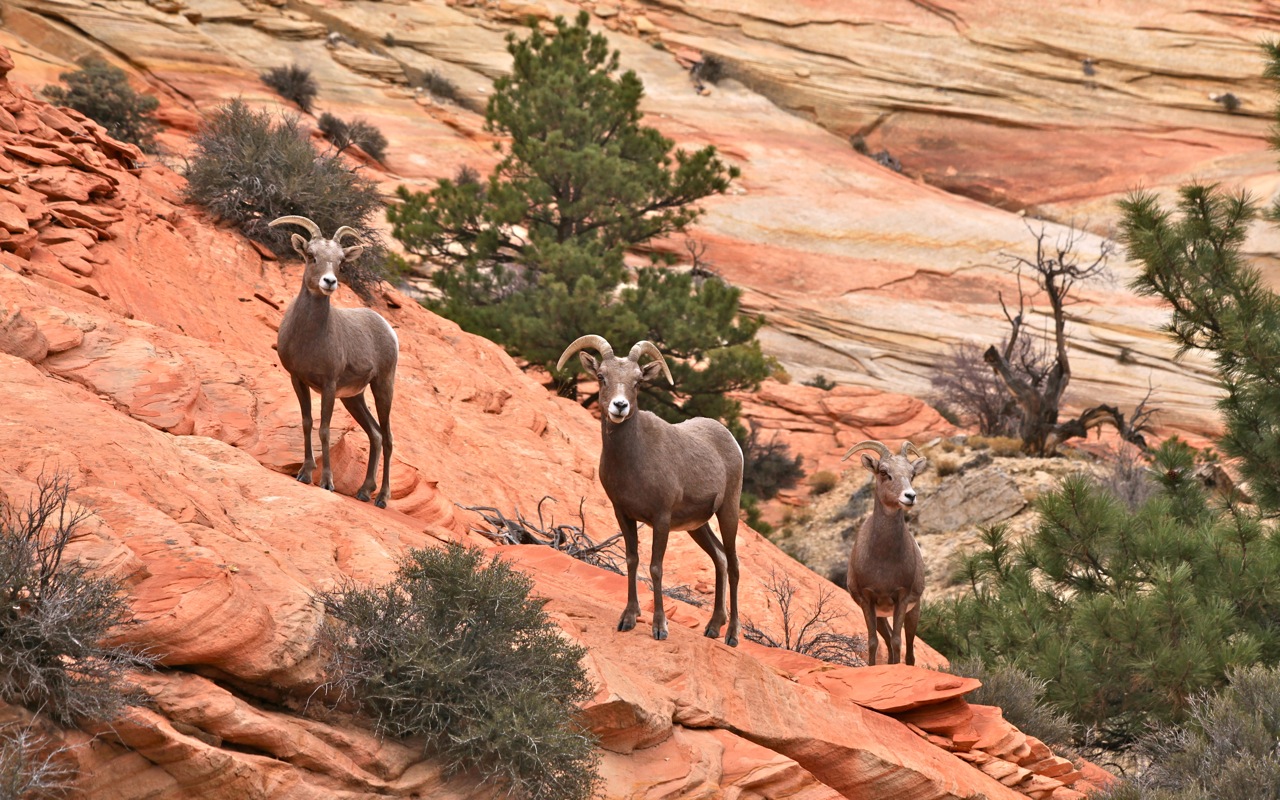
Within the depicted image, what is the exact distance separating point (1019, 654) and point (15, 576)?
9.24m

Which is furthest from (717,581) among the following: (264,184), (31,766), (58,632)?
(264,184)

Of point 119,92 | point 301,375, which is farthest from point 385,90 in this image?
point 301,375

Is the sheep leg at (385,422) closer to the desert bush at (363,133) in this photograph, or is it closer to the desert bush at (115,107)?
the desert bush at (115,107)

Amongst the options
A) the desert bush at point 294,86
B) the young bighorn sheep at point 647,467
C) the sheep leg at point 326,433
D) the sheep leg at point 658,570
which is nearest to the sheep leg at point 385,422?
the sheep leg at point 326,433

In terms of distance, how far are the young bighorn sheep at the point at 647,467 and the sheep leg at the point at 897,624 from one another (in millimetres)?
2059

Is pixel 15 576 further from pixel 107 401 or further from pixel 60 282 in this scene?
pixel 60 282

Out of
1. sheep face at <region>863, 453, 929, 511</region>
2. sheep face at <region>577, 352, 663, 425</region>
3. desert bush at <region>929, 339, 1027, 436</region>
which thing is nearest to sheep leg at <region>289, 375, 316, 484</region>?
sheep face at <region>577, 352, 663, 425</region>

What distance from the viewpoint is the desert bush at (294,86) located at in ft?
115

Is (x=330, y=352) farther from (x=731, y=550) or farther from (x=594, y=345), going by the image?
(x=731, y=550)

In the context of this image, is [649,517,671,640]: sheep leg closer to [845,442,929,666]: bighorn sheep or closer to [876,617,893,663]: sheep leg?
[845,442,929,666]: bighorn sheep

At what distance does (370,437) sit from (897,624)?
425 cm

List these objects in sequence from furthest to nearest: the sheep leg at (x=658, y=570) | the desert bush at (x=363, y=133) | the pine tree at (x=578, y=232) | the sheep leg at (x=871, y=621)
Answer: the desert bush at (x=363, y=133) → the pine tree at (x=578, y=232) → the sheep leg at (x=871, y=621) → the sheep leg at (x=658, y=570)

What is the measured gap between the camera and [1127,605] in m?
11.3

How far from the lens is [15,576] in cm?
514
